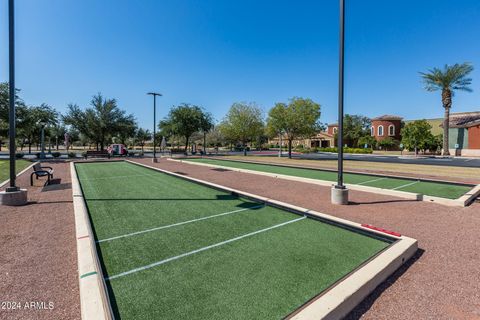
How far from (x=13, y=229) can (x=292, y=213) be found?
253 inches

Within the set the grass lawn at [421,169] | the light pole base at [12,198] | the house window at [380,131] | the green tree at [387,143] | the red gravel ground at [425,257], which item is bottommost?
the red gravel ground at [425,257]

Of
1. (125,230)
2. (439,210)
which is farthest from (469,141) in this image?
(125,230)

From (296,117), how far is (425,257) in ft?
87.3

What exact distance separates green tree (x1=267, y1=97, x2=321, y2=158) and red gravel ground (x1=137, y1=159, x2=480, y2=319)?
22.0 m

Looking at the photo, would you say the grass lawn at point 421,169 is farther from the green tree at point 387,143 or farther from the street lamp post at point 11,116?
the green tree at point 387,143

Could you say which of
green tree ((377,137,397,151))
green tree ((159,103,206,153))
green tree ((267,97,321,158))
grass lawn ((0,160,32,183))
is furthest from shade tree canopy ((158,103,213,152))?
green tree ((377,137,397,151))

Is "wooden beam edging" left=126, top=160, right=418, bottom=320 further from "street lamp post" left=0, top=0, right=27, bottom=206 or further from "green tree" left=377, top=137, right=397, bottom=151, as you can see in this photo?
"green tree" left=377, top=137, right=397, bottom=151

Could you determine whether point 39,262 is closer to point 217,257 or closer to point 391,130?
point 217,257

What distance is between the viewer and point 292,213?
6430mm

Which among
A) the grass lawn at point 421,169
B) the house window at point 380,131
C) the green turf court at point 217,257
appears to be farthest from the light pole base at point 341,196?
the house window at point 380,131

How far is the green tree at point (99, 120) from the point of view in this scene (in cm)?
3412

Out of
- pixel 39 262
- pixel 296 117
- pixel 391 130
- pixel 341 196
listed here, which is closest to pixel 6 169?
pixel 39 262

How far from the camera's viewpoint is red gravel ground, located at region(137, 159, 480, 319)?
283cm

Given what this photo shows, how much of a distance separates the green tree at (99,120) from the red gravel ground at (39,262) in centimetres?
3199
